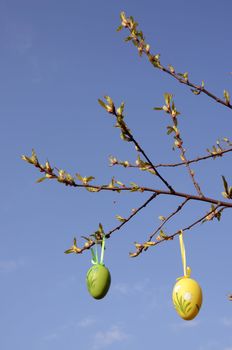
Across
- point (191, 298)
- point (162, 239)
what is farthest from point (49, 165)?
point (191, 298)

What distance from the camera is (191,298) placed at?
3664 millimetres

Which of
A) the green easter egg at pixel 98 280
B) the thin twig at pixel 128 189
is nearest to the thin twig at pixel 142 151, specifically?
the thin twig at pixel 128 189

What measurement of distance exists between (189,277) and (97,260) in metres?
0.78

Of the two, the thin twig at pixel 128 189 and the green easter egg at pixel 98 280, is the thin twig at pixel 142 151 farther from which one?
the green easter egg at pixel 98 280

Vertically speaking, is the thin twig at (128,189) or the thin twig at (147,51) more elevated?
the thin twig at (147,51)

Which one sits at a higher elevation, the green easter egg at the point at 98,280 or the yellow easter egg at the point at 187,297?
the green easter egg at the point at 98,280

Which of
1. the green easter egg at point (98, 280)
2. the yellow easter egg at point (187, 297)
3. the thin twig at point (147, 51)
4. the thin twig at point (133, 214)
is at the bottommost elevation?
the yellow easter egg at point (187, 297)

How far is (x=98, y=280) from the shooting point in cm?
402

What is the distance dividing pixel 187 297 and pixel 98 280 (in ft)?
2.34

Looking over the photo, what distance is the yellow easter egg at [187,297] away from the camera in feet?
12.0

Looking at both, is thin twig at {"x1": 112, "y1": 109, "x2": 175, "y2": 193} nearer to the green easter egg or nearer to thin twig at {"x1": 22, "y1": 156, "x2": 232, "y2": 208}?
thin twig at {"x1": 22, "y1": 156, "x2": 232, "y2": 208}

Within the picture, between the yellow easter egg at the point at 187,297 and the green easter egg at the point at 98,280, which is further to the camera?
the green easter egg at the point at 98,280

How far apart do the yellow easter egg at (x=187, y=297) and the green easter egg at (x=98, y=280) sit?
0.56 m

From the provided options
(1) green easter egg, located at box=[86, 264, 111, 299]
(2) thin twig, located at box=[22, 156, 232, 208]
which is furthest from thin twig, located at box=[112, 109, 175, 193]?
(1) green easter egg, located at box=[86, 264, 111, 299]
